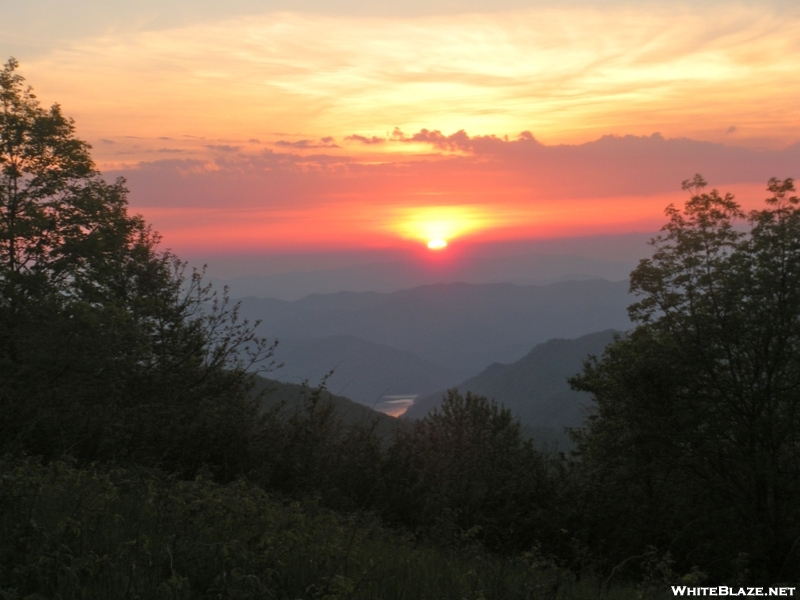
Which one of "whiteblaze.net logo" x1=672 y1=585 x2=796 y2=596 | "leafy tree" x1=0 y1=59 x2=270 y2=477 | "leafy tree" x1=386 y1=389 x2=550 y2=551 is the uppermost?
"leafy tree" x1=0 y1=59 x2=270 y2=477

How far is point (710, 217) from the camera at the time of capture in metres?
22.7

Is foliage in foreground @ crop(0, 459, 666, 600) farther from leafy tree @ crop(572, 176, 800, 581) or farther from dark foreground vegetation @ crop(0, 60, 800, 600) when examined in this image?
leafy tree @ crop(572, 176, 800, 581)

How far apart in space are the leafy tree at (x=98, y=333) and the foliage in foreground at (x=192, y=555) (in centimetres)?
248

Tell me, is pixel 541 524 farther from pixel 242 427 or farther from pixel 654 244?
pixel 654 244

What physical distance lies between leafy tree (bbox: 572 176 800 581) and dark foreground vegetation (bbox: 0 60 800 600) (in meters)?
0.08

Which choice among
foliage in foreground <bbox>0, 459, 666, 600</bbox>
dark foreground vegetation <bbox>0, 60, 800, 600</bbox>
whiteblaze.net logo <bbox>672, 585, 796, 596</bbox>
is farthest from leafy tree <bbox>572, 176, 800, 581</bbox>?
foliage in foreground <bbox>0, 459, 666, 600</bbox>

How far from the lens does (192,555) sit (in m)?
4.89

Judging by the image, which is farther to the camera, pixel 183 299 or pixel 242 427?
pixel 183 299

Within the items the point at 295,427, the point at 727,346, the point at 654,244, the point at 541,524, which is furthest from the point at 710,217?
the point at 295,427

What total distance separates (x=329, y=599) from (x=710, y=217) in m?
22.8

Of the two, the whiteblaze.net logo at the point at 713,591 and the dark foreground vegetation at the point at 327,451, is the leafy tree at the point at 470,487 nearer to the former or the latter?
the dark foreground vegetation at the point at 327,451

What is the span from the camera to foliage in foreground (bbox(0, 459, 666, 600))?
4227 millimetres

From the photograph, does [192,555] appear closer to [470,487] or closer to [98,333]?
[470,487]

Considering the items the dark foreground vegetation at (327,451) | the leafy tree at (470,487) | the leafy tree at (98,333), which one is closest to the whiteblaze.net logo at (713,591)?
the dark foreground vegetation at (327,451)
